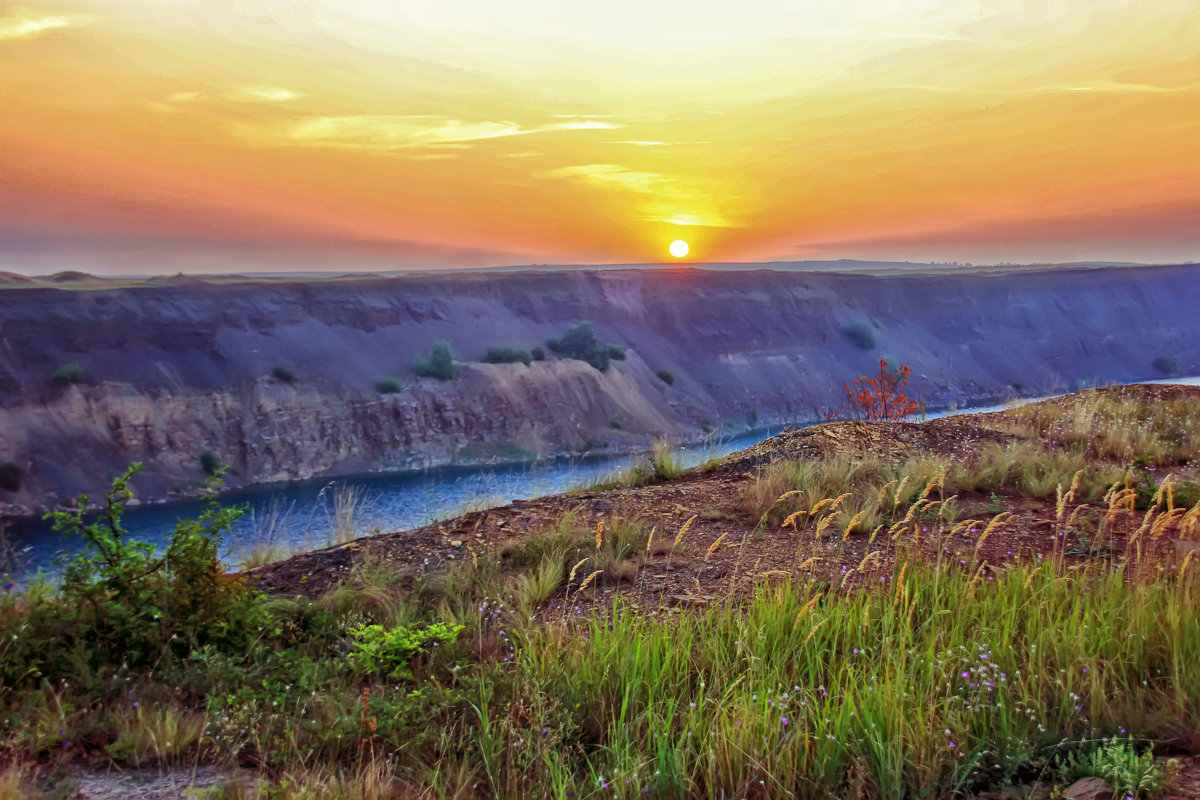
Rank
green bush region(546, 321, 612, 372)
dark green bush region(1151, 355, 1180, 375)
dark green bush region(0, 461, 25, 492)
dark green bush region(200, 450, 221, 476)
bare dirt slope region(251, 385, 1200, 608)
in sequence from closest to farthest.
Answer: bare dirt slope region(251, 385, 1200, 608) → dark green bush region(0, 461, 25, 492) → dark green bush region(200, 450, 221, 476) → green bush region(546, 321, 612, 372) → dark green bush region(1151, 355, 1180, 375)

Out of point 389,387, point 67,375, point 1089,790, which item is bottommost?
point 389,387

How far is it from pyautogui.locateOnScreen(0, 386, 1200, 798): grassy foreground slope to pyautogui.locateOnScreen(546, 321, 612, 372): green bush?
36.3 m

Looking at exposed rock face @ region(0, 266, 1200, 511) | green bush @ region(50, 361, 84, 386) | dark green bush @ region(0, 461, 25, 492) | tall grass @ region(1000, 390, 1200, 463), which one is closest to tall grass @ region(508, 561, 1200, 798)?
tall grass @ region(1000, 390, 1200, 463)

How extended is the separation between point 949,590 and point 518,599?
2.65m

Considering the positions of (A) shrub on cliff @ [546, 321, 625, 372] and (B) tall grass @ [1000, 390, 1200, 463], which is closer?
(B) tall grass @ [1000, 390, 1200, 463]

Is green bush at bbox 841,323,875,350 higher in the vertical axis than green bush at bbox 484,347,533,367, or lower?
lower

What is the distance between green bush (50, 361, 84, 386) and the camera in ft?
97.2

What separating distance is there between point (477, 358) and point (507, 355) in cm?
568

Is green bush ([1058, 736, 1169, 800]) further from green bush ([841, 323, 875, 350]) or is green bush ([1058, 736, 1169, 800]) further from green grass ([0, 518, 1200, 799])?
green bush ([841, 323, 875, 350])

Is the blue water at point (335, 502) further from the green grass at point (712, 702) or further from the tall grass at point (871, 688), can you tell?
the tall grass at point (871, 688)

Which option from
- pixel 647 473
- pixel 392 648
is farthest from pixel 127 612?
pixel 647 473

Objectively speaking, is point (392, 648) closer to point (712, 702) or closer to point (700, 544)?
point (712, 702)

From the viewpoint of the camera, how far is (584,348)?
43406 millimetres

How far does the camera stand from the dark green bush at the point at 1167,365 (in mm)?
60844
